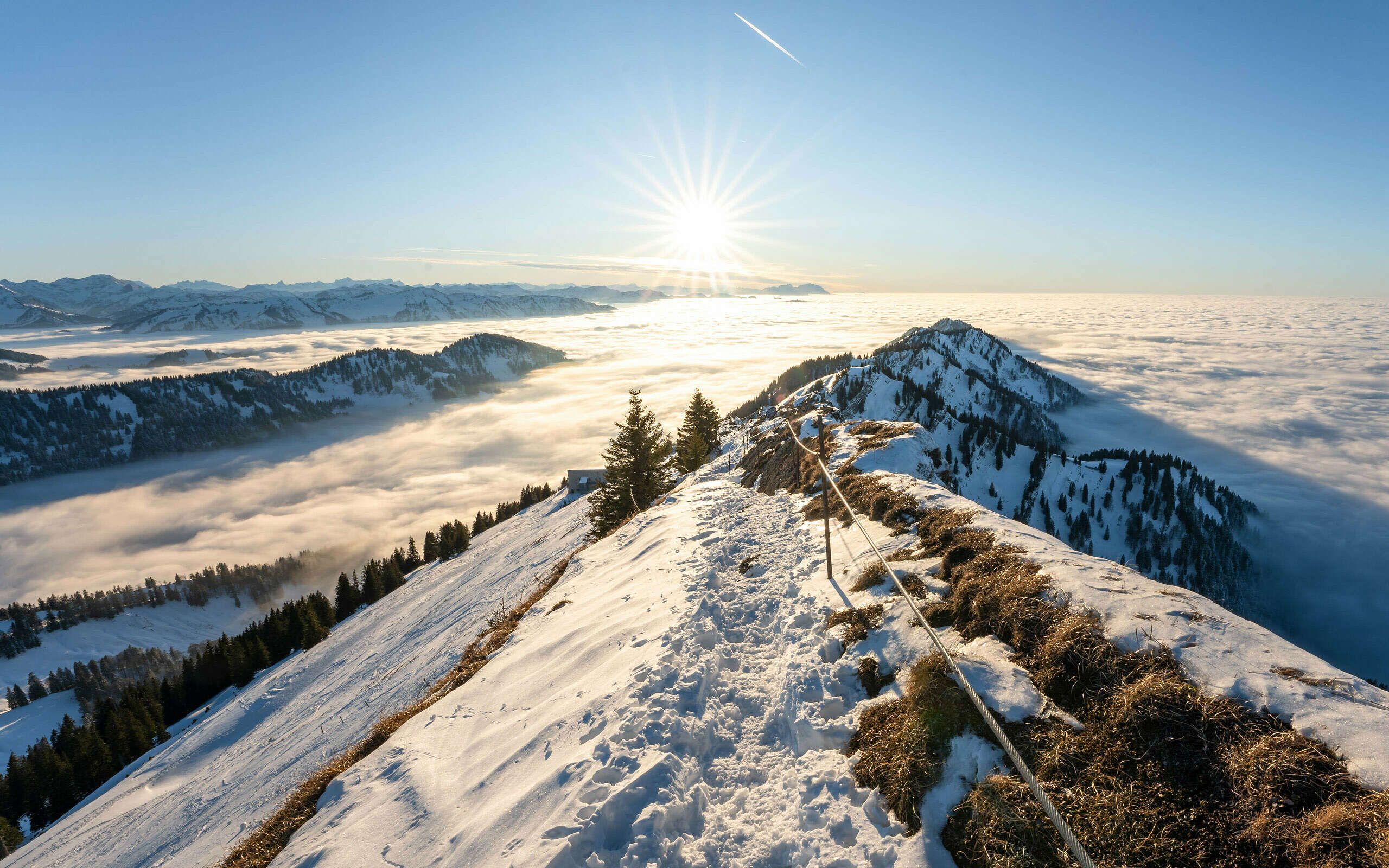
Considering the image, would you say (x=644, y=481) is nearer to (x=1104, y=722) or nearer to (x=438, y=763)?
(x=438, y=763)

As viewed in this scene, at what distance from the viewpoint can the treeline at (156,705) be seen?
64.2 m

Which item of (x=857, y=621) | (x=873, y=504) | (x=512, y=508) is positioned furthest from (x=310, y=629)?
(x=857, y=621)

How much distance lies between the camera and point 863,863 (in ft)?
17.5

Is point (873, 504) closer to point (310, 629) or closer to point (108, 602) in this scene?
point (310, 629)

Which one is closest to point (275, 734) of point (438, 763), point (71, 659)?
point (438, 763)

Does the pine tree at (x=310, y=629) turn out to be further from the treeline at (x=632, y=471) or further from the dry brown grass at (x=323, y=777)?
the dry brown grass at (x=323, y=777)

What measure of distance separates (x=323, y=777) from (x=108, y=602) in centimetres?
26155

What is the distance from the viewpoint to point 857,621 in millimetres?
9430

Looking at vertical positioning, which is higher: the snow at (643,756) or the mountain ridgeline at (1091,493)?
the snow at (643,756)

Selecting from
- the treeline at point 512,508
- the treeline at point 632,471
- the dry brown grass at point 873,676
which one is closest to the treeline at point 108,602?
→ the treeline at point 512,508

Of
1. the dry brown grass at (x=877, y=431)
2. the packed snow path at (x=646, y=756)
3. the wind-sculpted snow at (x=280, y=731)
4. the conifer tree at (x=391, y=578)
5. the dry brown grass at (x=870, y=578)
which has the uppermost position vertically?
the dry brown grass at (x=877, y=431)

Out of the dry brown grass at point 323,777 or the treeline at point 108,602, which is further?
the treeline at point 108,602

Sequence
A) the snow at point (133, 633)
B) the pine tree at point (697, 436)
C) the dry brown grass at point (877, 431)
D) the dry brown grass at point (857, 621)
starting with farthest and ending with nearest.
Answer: the snow at point (133, 633) → the pine tree at point (697, 436) → the dry brown grass at point (877, 431) → the dry brown grass at point (857, 621)

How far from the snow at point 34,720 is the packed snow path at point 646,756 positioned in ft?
600
